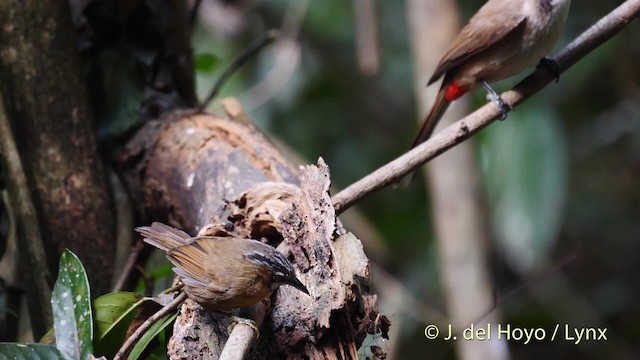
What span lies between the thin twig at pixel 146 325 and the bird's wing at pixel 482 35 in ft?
5.67

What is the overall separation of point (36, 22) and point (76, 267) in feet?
3.23

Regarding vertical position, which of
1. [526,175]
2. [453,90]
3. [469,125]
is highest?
[526,175]

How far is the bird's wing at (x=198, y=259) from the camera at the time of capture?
5.88 feet

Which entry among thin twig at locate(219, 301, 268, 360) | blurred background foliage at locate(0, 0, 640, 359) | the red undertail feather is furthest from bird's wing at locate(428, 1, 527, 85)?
thin twig at locate(219, 301, 268, 360)

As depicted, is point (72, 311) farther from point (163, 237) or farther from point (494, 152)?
point (494, 152)

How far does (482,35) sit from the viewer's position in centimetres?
333

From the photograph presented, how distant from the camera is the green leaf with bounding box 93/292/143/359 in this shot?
2020 mm

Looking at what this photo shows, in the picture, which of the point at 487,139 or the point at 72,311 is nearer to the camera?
the point at 72,311

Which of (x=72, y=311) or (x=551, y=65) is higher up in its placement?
(x=551, y=65)

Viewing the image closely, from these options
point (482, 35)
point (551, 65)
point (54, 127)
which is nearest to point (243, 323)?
point (54, 127)

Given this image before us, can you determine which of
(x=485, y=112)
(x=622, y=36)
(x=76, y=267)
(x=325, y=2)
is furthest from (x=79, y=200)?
(x=622, y=36)

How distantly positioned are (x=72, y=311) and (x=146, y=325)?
9.7 inches

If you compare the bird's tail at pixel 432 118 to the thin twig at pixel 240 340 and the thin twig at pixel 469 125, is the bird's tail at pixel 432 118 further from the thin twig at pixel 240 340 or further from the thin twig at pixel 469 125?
the thin twig at pixel 240 340

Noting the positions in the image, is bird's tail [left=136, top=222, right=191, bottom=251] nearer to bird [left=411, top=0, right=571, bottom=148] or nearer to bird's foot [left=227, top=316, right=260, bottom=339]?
bird's foot [left=227, top=316, right=260, bottom=339]
